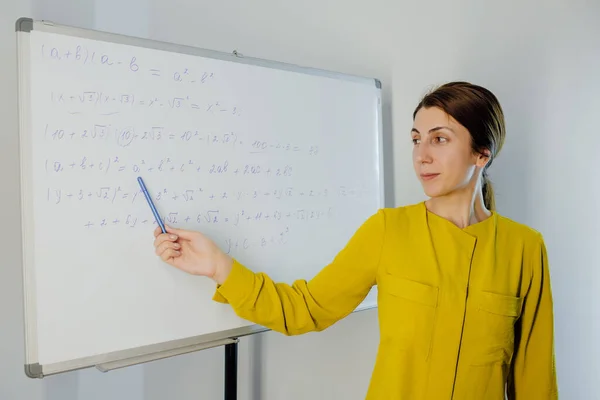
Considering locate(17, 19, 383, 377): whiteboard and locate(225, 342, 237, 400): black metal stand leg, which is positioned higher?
locate(17, 19, 383, 377): whiteboard

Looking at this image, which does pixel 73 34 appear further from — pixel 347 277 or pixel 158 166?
pixel 347 277

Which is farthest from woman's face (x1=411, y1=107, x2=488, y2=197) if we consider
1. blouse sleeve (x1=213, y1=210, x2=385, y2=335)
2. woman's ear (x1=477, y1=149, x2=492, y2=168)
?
blouse sleeve (x1=213, y1=210, x2=385, y2=335)

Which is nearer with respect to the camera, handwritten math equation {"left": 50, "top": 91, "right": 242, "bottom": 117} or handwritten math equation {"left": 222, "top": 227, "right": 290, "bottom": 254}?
handwritten math equation {"left": 50, "top": 91, "right": 242, "bottom": 117}

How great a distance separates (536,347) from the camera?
1.11 metres

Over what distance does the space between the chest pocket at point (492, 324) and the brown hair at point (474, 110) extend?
0.32m

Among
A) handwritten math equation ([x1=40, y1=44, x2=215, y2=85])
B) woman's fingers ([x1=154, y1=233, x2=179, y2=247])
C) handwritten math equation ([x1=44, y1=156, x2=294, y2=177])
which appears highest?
handwritten math equation ([x1=40, y1=44, x2=215, y2=85])

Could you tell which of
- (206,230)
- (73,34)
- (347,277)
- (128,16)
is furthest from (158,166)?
(128,16)

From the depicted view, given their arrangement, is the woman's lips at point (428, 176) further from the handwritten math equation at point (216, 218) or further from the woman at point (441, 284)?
the handwritten math equation at point (216, 218)

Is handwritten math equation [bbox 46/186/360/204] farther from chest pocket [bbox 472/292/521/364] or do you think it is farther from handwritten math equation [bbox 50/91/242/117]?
chest pocket [bbox 472/292/521/364]

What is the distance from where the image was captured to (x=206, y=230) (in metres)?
1.16

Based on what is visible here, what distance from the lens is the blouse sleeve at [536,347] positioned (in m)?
1.10

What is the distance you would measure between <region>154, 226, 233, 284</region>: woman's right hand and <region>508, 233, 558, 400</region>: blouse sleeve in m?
0.69

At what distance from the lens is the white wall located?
158 centimetres

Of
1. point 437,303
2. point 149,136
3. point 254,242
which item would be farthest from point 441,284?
point 149,136
